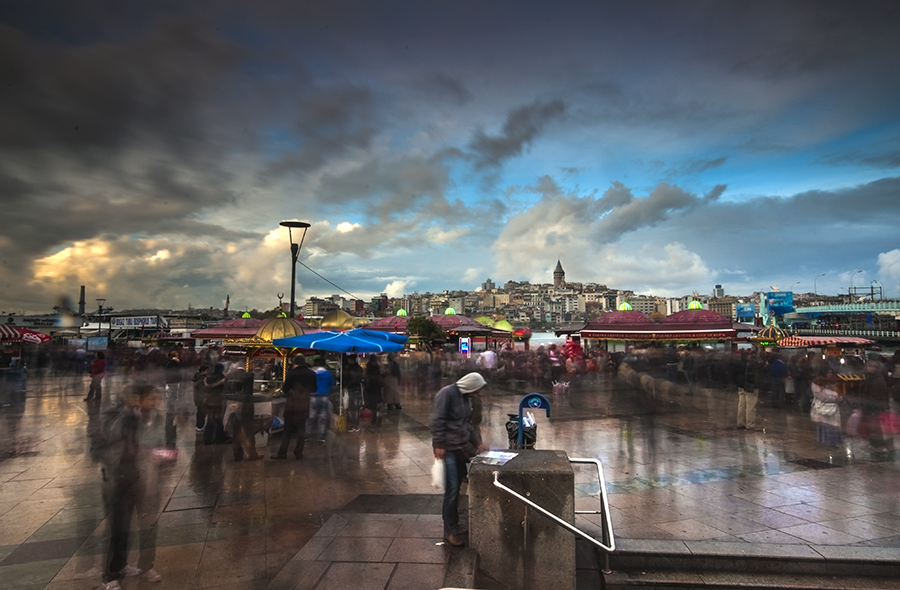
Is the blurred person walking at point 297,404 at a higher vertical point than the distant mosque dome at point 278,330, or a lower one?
lower

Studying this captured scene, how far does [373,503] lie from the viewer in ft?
17.6

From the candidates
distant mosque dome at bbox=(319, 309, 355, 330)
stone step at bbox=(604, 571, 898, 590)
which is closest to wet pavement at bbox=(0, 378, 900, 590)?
stone step at bbox=(604, 571, 898, 590)

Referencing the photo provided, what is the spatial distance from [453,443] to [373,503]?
1.81m

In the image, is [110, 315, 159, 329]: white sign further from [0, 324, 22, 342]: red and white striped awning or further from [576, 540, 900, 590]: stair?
[576, 540, 900, 590]: stair

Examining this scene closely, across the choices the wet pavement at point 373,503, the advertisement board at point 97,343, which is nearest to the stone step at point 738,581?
the wet pavement at point 373,503

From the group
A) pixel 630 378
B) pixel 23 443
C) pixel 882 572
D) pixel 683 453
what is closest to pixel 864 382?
pixel 630 378

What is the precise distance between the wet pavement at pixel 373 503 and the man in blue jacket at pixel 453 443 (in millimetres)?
266

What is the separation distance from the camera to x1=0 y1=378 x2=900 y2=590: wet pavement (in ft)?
13.0

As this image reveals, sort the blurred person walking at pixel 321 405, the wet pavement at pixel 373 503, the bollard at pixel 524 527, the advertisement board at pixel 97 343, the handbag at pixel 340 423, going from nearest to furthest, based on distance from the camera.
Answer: the bollard at pixel 524 527, the wet pavement at pixel 373 503, the blurred person walking at pixel 321 405, the handbag at pixel 340 423, the advertisement board at pixel 97 343

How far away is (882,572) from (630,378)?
37.9ft

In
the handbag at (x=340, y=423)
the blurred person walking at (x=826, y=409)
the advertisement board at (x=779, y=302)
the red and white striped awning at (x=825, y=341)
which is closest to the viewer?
the blurred person walking at (x=826, y=409)

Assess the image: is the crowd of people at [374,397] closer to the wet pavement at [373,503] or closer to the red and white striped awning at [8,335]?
the wet pavement at [373,503]

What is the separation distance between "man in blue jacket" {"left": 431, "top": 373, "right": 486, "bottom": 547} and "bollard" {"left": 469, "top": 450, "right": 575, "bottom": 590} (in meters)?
0.49

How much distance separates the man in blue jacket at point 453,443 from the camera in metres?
4.07
